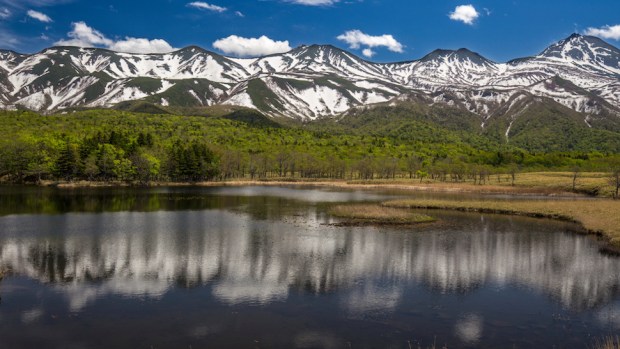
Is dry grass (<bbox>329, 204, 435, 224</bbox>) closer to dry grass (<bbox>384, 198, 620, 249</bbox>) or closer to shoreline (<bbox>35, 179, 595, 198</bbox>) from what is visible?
dry grass (<bbox>384, 198, 620, 249</bbox>)

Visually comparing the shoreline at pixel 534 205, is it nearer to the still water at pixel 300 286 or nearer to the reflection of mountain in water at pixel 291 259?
the still water at pixel 300 286

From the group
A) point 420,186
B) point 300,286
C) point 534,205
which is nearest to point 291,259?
point 300,286

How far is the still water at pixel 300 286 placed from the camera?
2880 cm

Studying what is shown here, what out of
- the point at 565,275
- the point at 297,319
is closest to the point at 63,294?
the point at 297,319

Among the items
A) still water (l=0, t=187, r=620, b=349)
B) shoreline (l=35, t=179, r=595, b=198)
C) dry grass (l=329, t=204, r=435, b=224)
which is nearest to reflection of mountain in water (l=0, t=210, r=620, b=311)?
still water (l=0, t=187, r=620, b=349)

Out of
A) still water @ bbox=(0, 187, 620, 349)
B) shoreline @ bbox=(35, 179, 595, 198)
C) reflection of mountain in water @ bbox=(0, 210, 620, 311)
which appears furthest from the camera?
shoreline @ bbox=(35, 179, 595, 198)

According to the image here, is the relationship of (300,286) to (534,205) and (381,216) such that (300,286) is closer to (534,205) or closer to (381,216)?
(381,216)

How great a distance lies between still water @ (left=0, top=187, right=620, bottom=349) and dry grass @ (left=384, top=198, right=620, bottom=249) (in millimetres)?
3884

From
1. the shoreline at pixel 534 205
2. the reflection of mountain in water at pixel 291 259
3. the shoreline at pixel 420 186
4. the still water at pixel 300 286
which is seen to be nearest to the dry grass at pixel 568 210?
the shoreline at pixel 534 205

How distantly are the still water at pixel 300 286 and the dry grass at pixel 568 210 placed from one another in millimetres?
3884

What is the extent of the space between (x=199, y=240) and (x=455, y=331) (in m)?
38.2

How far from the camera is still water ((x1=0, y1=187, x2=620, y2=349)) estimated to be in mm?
28797

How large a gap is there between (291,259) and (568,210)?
64671 mm

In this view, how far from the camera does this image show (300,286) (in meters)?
39.7
